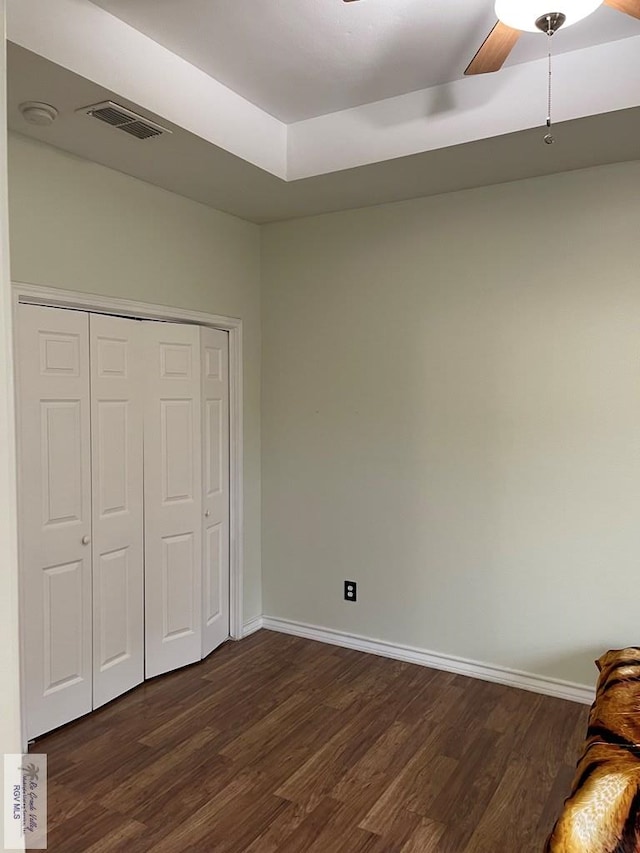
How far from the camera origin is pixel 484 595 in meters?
3.44

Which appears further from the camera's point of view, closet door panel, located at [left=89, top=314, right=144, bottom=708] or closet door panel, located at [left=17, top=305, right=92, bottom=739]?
closet door panel, located at [left=89, top=314, right=144, bottom=708]

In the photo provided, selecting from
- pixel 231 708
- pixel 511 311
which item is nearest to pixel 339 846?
pixel 231 708

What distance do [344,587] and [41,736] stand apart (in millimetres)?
1790

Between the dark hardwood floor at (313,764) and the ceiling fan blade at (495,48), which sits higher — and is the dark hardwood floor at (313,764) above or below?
below

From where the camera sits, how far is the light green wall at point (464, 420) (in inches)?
122

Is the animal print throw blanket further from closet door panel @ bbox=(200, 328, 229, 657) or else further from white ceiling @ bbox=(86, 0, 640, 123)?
white ceiling @ bbox=(86, 0, 640, 123)

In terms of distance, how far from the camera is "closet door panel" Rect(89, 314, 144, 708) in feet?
10.1

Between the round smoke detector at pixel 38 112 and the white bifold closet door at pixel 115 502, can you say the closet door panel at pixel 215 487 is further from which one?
the round smoke detector at pixel 38 112

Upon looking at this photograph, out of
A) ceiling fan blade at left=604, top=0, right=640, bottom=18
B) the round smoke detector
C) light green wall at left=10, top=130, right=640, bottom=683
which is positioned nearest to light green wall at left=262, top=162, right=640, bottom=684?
light green wall at left=10, top=130, right=640, bottom=683

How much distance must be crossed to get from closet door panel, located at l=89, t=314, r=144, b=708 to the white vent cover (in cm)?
87

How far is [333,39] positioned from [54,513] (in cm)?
231

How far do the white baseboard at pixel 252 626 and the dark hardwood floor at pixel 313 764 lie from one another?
17.7 inches

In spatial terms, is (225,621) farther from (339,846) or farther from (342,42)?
(342,42)

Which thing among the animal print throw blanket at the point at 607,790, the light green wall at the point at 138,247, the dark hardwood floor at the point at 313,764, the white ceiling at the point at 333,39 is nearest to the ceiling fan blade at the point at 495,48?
the white ceiling at the point at 333,39
